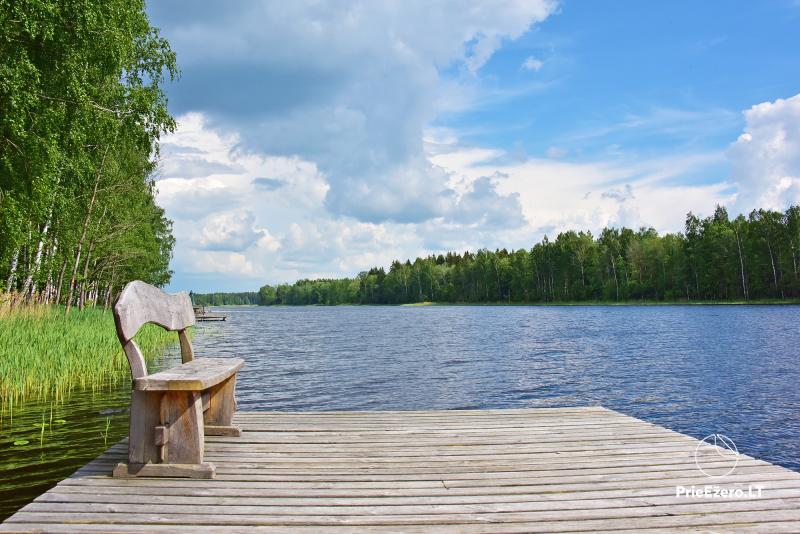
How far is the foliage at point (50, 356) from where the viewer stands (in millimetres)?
11344

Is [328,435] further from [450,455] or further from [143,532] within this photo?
[143,532]

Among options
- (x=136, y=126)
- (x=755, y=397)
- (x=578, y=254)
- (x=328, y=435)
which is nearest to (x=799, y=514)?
(x=328, y=435)

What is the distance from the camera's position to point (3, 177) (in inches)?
565

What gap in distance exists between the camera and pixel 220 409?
6453 mm

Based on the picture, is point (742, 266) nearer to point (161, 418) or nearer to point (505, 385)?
point (505, 385)

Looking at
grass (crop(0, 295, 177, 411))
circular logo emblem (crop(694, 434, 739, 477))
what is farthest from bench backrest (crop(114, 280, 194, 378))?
grass (crop(0, 295, 177, 411))

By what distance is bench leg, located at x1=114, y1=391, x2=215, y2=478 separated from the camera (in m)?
4.84

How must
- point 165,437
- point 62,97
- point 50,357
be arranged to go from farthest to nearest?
point 62,97 → point 50,357 → point 165,437

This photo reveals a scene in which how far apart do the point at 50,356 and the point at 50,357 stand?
0.03 metres

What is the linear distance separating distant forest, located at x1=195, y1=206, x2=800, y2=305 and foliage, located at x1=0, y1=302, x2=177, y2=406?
262 ft

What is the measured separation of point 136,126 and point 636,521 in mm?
18164

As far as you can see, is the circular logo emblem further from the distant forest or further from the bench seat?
the distant forest

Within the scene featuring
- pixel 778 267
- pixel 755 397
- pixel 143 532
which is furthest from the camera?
pixel 778 267

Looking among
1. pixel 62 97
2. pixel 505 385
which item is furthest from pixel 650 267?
pixel 62 97
